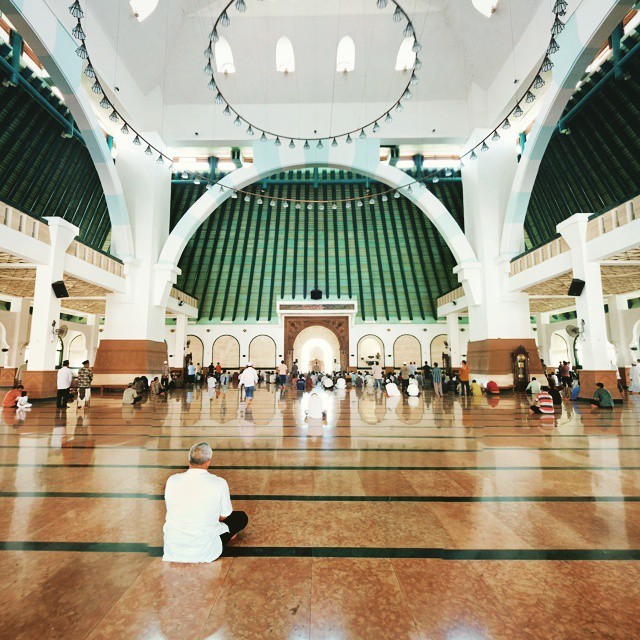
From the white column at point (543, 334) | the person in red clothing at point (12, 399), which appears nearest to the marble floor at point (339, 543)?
the person in red clothing at point (12, 399)

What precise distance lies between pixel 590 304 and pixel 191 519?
992 centimetres

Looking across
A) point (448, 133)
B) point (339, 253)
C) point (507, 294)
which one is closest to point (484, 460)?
point (507, 294)

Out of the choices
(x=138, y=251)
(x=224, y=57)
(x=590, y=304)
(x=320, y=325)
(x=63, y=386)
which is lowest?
(x=63, y=386)

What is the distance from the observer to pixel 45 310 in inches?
356

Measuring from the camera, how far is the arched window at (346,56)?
39.9ft

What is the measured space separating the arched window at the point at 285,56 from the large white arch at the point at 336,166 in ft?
7.69

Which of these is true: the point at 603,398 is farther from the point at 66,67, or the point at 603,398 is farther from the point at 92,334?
the point at 92,334

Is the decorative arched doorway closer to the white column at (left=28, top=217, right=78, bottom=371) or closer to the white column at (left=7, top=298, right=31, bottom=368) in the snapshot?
the white column at (left=7, top=298, right=31, bottom=368)

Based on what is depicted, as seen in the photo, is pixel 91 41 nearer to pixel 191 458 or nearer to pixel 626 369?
pixel 191 458

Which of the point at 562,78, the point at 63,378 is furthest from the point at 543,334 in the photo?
the point at 63,378

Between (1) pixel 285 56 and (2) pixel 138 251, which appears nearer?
(1) pixel 285 56

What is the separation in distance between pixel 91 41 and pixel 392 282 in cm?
1585

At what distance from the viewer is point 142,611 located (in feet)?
5.22

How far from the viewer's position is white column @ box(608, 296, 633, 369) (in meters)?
13.6
